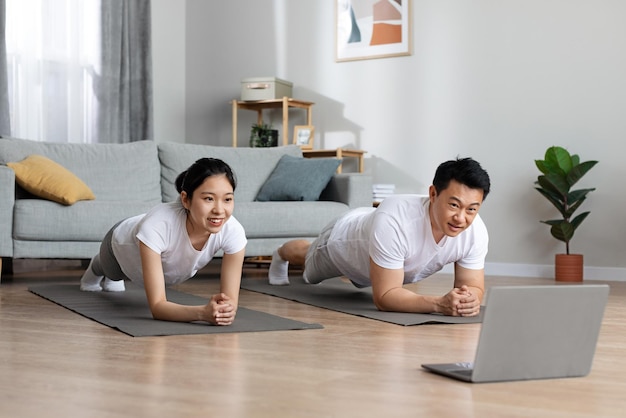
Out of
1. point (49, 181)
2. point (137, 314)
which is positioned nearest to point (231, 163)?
point (49, 181)

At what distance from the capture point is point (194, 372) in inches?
78.0

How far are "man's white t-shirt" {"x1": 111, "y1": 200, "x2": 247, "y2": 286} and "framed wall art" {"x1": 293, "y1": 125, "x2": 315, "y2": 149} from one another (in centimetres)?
307

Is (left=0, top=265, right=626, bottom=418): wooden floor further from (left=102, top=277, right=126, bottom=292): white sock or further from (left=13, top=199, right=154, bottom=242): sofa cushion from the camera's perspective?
(left=13, top=199, right=154, bottom=242): sofa cushion

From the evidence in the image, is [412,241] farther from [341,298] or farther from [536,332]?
[536,332]

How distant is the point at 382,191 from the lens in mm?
5793

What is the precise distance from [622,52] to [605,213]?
1.00 meters

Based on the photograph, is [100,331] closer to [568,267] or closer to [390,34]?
Answer: [568,267]

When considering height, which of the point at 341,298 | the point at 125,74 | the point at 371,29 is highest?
the point at 371,29

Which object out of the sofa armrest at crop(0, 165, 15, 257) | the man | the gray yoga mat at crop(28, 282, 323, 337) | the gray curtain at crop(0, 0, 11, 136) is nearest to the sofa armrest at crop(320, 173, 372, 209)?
the gray yoga mat at crop(28, 282, 323, 337)

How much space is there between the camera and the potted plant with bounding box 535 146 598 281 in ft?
16.5

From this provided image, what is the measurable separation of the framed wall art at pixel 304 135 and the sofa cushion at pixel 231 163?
61cm

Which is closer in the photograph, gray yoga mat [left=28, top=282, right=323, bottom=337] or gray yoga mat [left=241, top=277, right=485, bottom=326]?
gray yoga mat [left=28, top=282, right=323, bottom=337]

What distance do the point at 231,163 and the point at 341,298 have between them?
199 centimetres

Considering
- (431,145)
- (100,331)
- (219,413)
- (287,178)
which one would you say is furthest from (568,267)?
(219,413)
